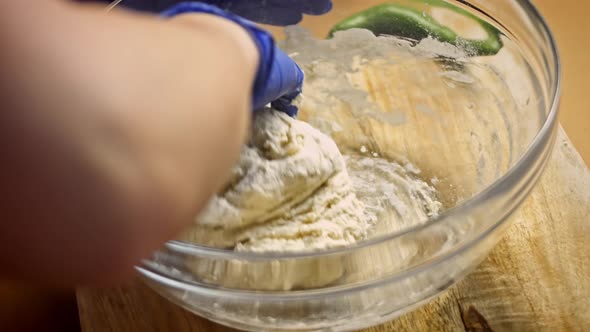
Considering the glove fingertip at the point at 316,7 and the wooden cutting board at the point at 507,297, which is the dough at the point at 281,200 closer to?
the wooden cutting board at the point at 507,297

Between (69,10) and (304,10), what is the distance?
0.54m

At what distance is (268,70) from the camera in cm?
48

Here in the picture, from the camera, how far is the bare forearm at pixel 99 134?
32 cm

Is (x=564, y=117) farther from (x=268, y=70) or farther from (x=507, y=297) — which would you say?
(x=268, y=70)

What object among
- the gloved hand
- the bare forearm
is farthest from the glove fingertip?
the bare forearm

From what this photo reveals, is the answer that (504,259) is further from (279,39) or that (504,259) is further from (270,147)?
(279,39)

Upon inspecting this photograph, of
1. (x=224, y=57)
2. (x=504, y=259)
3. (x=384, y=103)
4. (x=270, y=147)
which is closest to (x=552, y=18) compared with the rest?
(x=384, y=103)

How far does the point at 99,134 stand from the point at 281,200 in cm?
35

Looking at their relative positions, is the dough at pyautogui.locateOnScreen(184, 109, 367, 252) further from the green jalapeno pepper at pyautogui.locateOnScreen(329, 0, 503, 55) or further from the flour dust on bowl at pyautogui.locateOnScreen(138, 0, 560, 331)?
the green jalapeno pepper at pyautogui.locateOnScreen(329, 0, 503, 55)

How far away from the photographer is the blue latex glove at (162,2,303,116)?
1.57 ft

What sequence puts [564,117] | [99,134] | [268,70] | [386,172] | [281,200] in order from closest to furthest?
1. [99,134]
2. [268,70]
3. [281,200]
4. [386,172]
5. [564,117]

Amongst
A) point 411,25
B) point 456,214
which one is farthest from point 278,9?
point 456,214

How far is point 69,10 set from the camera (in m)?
0.35

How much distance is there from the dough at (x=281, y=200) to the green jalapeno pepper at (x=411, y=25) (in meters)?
0.23
